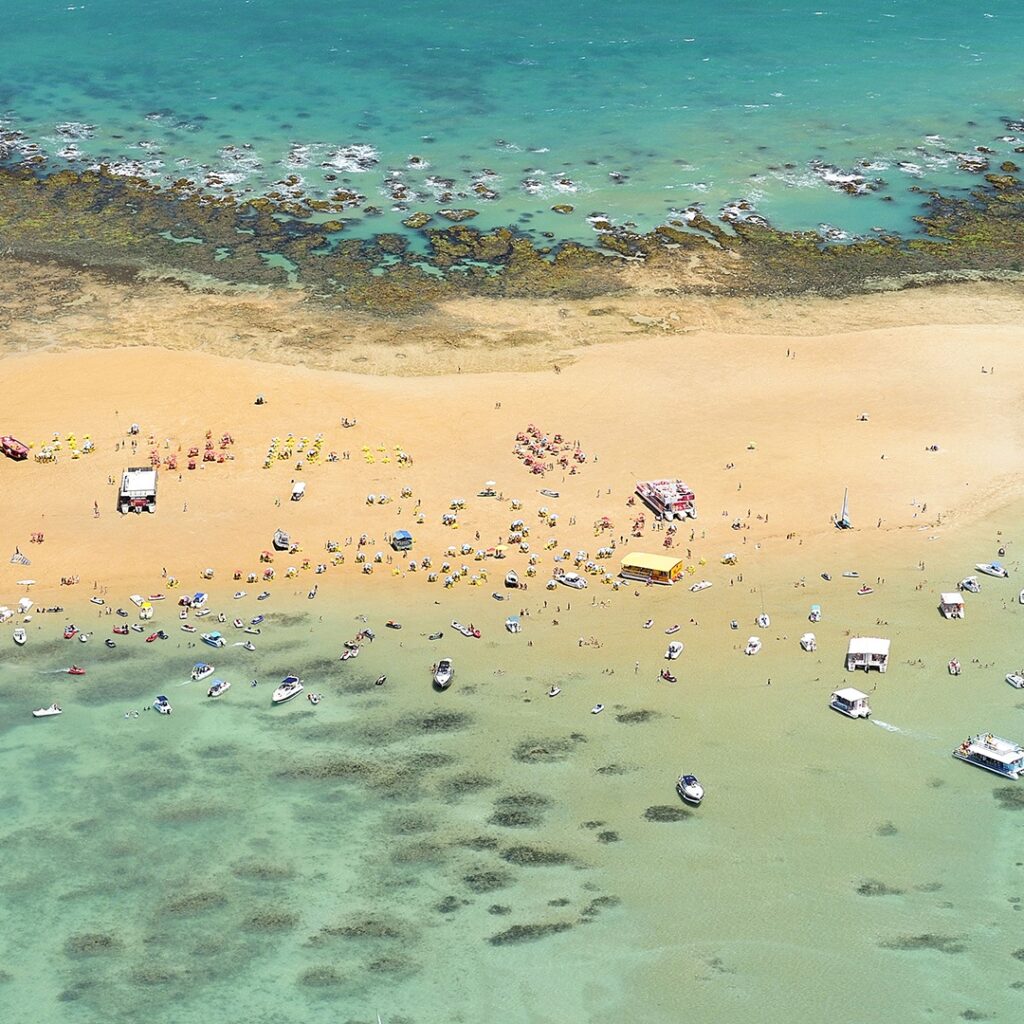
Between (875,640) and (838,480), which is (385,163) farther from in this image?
(875,640)

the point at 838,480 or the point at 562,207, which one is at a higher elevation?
the point at 562,207

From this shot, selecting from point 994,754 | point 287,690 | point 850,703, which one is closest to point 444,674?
point 287,690

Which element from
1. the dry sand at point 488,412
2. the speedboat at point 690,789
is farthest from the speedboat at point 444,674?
the speedboat at point 690,789

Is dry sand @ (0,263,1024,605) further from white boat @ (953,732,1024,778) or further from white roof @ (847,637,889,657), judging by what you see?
white boat @ (953,732,1024,778)

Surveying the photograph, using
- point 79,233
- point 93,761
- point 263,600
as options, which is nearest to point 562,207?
point 79,233

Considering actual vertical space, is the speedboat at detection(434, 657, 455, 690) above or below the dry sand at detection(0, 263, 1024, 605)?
below

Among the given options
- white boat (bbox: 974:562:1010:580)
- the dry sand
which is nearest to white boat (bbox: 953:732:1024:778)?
white boat (bbox: 974:562:1010:580)

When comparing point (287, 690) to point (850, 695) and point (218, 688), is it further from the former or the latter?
point (850, 695)

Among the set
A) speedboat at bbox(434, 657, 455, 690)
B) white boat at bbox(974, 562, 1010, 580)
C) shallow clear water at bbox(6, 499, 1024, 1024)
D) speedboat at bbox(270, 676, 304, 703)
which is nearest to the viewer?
shallow clear water at bbox(6, 499, 1024, 1024)
